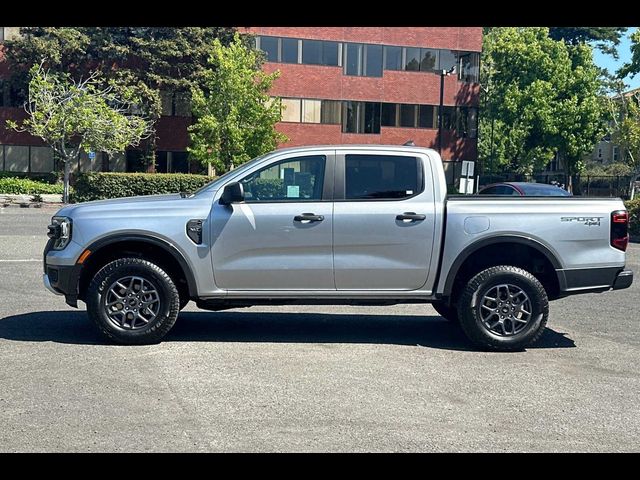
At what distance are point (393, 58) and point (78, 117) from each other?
20.3 m

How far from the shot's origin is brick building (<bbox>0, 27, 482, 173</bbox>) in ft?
152

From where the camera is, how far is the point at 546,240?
767 cm

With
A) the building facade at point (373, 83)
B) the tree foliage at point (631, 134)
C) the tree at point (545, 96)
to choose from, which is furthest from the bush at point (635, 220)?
the tree at point (545, 96)

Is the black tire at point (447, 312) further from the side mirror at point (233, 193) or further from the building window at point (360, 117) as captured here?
the building window at point (360, 117)

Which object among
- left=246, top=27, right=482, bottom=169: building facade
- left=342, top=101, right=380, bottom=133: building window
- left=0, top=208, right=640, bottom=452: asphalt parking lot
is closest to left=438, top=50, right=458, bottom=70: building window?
left=246, top=27, right=482, bottom=169: building facade

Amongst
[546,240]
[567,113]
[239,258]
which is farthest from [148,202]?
[567,113]

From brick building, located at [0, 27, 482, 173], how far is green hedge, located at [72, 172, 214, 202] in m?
8.43

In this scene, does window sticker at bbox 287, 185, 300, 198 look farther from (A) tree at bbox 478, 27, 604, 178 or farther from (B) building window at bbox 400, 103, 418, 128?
(A) tree at bbox 478, 27, 604, 178

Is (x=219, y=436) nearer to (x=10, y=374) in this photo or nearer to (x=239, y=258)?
(x=10, y=374)

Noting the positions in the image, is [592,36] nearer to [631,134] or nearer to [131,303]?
[631,134]

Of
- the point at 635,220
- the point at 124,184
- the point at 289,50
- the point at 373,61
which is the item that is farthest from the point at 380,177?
the point at 373,61

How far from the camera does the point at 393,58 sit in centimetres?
4891

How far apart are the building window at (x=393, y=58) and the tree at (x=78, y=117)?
1600 centimetres
